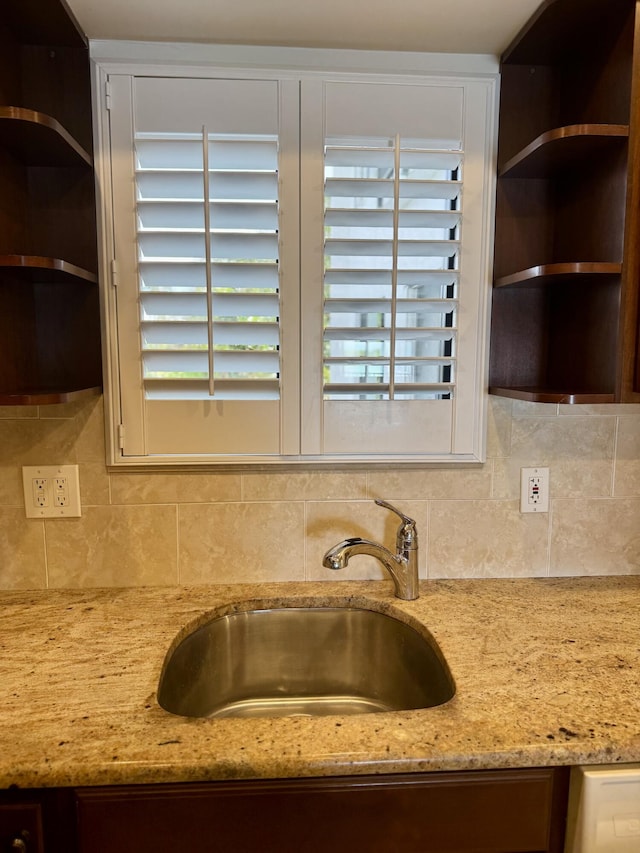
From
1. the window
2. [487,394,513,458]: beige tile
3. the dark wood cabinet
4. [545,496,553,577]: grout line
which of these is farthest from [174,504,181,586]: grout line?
[545,496,553,577]: grout line

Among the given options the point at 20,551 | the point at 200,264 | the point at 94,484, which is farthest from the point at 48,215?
the point at 20,551

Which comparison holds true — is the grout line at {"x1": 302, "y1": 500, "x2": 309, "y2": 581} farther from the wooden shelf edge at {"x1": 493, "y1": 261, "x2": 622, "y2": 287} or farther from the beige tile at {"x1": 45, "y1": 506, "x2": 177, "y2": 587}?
the wooden shelf edge at {"x1": 493, "y1": 261, "x2": 622, "y2": 287}

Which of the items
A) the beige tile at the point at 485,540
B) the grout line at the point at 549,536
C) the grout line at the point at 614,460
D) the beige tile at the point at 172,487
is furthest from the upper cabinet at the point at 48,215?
the grout line at the point at 614,460

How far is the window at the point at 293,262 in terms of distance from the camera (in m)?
1.19

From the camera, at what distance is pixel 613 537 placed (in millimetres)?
1383

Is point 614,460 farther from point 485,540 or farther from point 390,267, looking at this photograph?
point 390,267

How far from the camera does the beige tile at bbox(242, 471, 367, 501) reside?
1308mm

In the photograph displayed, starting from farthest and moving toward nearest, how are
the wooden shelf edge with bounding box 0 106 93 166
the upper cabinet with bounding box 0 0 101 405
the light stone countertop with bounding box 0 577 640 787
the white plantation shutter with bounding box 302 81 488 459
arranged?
1. the white plantation shutter with bounding box 302 81 488 459
2. the upper cabinet with bounding box 0 0 101 405
3. the wooden shelf edge with bounding box 0 106 93 166
4. the light stone countertop with bounding box 0 577 640 787

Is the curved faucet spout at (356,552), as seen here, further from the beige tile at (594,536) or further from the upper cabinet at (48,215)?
the upper cabinet at (48,215)

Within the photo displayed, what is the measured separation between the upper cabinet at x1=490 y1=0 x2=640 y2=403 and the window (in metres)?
0.08

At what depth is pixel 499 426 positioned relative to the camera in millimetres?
1332

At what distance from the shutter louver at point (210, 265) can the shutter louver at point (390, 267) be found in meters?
0.15

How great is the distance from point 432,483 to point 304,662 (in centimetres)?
55

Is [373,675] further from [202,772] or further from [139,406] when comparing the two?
[139,406]
